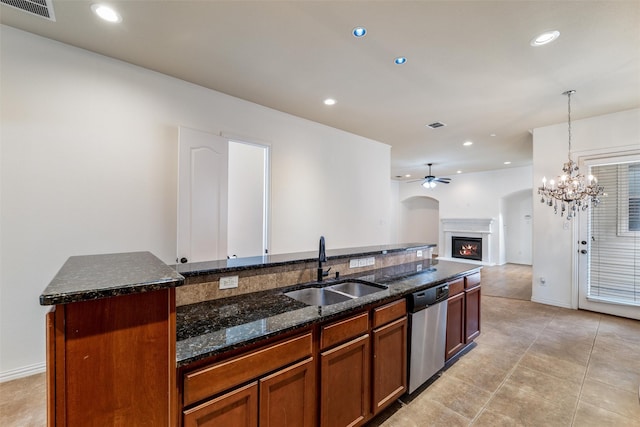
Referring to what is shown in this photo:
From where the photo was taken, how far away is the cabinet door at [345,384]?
60.5 inches

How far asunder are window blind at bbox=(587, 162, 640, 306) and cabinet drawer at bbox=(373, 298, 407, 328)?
4.18 metres

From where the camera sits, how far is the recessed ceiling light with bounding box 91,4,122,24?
2041 millimetres

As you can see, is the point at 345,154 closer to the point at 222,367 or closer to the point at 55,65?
the point at 55,65

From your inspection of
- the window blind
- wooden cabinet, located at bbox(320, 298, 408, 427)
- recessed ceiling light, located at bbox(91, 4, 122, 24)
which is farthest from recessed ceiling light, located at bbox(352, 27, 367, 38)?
the window blind

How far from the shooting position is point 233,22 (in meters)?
2.19

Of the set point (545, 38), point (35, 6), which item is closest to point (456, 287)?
point (545, 38)

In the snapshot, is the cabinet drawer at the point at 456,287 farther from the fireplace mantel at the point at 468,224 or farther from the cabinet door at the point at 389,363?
the fireplace mantel at the point at 468,224

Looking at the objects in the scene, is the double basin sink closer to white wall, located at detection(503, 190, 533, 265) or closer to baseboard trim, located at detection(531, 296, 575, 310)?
baseboard trim, located at detection(531, 296, 575, 310)

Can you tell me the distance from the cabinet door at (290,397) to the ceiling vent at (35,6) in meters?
3.05

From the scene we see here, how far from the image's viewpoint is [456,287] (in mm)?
2641

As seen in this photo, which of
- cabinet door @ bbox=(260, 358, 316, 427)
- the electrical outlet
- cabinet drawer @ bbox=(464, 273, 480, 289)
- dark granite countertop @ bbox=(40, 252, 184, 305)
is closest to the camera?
dark granite countertop @ bbox=(40, 252, 184, 305)

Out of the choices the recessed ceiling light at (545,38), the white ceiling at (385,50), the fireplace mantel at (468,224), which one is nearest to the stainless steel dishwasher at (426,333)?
the white ceiling at (385,50)

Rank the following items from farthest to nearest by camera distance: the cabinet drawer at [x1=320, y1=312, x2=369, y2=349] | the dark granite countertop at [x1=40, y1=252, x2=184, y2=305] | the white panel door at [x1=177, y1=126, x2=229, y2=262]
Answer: the white panel door at [x1=177, y1=126, x2=229, y2=262] < the cabinet drawer at [x1=320, y1=312, x2=369, y2=349] < the dark granite countertop at [x1=40, y1=252, x2=184, y2=305]

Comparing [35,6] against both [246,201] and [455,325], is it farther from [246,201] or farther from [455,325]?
[455,325]
